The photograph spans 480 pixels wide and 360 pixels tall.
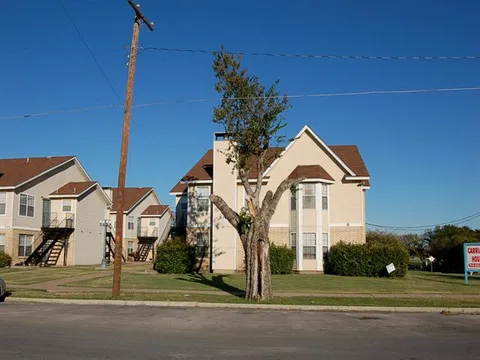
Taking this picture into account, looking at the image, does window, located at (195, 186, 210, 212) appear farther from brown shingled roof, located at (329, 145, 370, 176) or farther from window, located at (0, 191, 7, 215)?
window, located at (0, 191, 7, 215)

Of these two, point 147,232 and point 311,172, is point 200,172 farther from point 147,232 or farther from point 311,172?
point 147,232

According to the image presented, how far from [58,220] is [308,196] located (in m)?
21.8

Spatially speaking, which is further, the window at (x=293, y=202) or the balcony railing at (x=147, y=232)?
the balcony railing at (x=147, y=232)

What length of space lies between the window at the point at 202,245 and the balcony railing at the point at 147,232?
80.6 ft

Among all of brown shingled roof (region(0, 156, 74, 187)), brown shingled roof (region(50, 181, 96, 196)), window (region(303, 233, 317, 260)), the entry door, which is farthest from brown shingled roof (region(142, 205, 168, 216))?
window (region(303, 233, 317, 260))

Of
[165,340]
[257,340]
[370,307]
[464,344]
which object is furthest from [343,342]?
[370,307]

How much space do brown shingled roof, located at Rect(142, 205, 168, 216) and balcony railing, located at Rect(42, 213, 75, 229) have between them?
690 inches

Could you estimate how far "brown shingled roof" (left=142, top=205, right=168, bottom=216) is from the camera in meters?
59.0

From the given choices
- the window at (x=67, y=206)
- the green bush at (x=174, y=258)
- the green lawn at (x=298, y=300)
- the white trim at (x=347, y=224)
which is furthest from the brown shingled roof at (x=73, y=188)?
the green lawn at (x=298, y=300)

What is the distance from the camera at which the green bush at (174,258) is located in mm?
30781

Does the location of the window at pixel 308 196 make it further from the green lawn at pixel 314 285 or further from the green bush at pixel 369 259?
the green lawn at pixel 314 285

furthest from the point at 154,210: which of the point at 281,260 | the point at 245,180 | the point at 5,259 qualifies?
the point at 245,180

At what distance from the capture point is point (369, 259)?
95.7 feet

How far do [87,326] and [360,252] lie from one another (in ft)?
67.4
